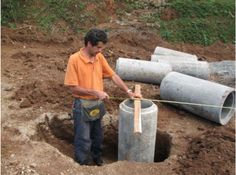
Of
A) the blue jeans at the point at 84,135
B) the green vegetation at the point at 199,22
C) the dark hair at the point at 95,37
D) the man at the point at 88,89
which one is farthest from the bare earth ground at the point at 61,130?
the green vegetation at the point at 199,22

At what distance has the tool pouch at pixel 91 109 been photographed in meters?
6.38

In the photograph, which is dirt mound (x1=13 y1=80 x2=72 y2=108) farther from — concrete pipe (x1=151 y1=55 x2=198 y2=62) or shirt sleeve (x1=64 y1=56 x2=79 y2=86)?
concrete pipe (x1=151 y1=55 x2=198 y2=62)

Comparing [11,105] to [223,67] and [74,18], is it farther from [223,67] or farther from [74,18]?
[74,18]

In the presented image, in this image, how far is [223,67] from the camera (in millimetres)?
10172

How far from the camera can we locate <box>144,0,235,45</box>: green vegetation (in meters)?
13.3

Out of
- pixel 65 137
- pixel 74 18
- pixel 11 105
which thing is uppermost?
pixel 74 18

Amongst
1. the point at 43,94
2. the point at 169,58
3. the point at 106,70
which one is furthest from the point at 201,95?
the point at 43,94

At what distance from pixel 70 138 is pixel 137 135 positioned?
1.79 meters

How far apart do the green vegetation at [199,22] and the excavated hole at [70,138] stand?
236 inches

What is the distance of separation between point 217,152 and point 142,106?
1.32 metres

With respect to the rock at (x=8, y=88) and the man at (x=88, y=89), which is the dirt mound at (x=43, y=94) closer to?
the rock at (x=8, y=88)

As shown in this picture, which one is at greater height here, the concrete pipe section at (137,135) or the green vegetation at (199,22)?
the green vegetation at (199,22)

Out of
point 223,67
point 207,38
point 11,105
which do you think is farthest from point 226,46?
point 11,105

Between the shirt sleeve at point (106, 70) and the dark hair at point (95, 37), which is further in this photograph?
the shirt sleeve at point (106, 70)
